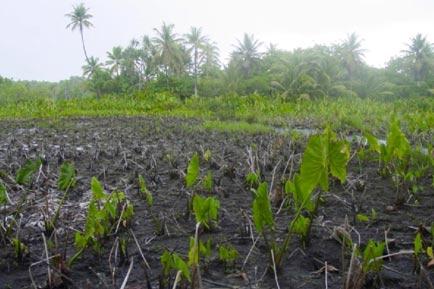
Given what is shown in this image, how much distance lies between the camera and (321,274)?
2.11 metres

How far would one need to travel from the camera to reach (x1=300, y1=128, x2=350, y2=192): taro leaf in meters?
1.96

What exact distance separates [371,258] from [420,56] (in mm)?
41544

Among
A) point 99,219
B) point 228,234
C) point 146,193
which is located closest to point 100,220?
point 99,219

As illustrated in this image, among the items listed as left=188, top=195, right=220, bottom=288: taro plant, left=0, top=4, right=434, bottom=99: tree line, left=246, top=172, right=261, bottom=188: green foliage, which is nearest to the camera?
left=188, top=195, right=220, bottom=288: taro plant

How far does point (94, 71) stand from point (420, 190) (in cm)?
4761

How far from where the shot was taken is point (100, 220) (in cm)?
261

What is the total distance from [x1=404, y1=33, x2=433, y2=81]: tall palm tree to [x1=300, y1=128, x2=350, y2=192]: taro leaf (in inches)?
1595

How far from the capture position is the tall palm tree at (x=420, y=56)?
38781 mm

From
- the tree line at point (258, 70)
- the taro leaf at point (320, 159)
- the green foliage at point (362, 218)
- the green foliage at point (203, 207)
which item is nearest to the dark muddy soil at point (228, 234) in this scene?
the green foliage at point (362, 218)

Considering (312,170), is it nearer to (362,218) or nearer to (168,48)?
(362,218)

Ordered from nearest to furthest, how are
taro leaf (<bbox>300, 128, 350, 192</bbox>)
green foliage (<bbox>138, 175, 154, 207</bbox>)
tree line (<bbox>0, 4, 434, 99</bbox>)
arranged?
taro leaf (<bbox>300, 128, 350, 192</bbox>), green foliage (<bbox>138, 175, 154, 207</bbox>), tree line (<bbox>0, 4, 434, 99</bbox>)

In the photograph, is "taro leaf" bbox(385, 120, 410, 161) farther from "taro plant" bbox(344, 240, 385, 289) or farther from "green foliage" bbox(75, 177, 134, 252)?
"green foliage" bbox(75, 177, 134, 252)

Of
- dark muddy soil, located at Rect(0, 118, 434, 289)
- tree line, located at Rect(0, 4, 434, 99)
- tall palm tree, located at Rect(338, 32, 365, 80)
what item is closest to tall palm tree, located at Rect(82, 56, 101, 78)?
tree line, located at Rect(0, 4, 434, 99)

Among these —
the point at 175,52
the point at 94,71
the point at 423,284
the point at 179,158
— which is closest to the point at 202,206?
the point at 423,284
